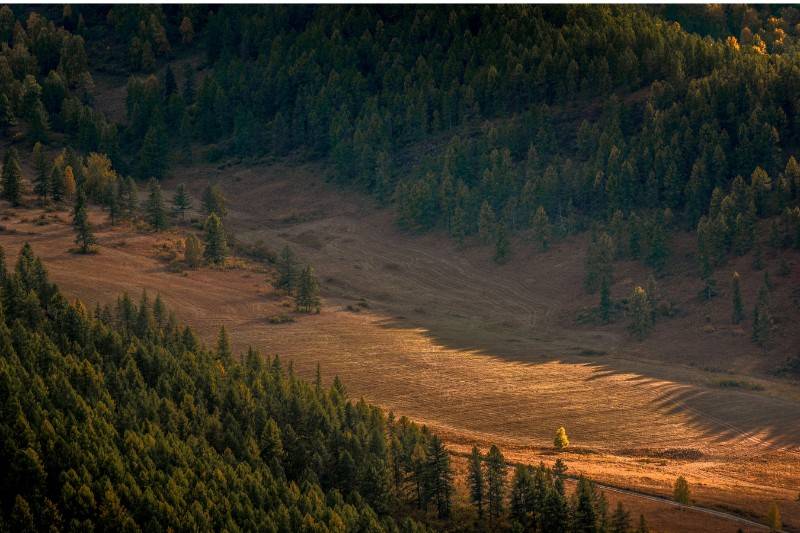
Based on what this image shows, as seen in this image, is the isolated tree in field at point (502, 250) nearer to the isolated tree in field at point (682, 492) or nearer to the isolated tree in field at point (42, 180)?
the isolated tree in field at point (42, 180)

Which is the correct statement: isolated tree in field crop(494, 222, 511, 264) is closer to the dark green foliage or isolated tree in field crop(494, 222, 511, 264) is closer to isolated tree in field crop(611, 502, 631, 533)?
the dark green foliage

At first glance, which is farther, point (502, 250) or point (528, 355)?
point (502, 250)

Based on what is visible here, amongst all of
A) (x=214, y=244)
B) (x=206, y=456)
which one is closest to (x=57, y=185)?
(x=214, y=244)

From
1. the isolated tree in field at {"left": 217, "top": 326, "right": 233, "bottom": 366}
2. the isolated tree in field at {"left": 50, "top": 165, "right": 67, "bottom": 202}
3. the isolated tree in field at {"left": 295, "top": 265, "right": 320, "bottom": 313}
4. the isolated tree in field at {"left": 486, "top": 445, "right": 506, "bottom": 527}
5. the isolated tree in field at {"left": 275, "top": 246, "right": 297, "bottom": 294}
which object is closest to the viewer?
the isolated tree in field at {"left": 486, "top": 445, "right": 506, "bottom": 527}

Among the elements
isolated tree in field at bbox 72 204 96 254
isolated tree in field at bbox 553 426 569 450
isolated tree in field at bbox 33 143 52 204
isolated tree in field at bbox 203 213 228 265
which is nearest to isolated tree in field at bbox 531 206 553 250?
isolated tree in field at bbox 203 213 228 265

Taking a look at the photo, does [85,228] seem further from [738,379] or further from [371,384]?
[738,379]

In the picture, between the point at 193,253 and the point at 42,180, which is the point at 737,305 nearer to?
the point at 193,253
